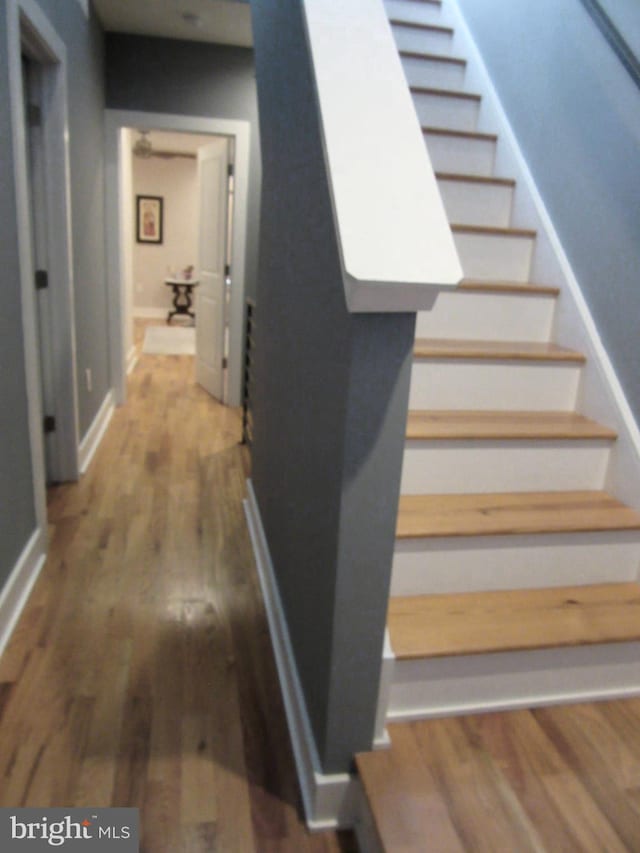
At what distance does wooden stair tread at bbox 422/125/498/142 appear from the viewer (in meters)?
2.70

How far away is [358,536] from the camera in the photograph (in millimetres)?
1230

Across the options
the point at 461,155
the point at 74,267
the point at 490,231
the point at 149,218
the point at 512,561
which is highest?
the point at 461,155

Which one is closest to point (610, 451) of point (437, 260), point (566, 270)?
point (566, 270)

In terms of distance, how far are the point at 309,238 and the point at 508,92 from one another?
6.11ft

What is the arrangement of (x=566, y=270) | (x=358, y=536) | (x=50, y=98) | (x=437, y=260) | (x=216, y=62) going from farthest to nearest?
(x=216, y=62), (x=50, y=98), (x=566, y=270), (x=358, y=536), (x=437, y=260)

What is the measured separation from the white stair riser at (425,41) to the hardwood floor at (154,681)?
2478 millimetres

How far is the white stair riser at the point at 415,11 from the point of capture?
3.39 m

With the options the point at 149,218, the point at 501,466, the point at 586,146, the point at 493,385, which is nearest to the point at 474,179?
the point at 586,146

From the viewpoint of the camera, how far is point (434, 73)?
3.11m

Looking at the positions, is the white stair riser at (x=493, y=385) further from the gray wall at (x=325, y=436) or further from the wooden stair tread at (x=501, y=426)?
the gray wall at (x=325, y=436)

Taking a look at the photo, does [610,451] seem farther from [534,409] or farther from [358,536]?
[358,536]

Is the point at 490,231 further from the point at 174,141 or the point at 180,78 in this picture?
the point at 174,141

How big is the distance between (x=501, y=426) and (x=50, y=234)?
219cm

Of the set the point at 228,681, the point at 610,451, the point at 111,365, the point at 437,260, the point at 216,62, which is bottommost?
the point at 228,681
